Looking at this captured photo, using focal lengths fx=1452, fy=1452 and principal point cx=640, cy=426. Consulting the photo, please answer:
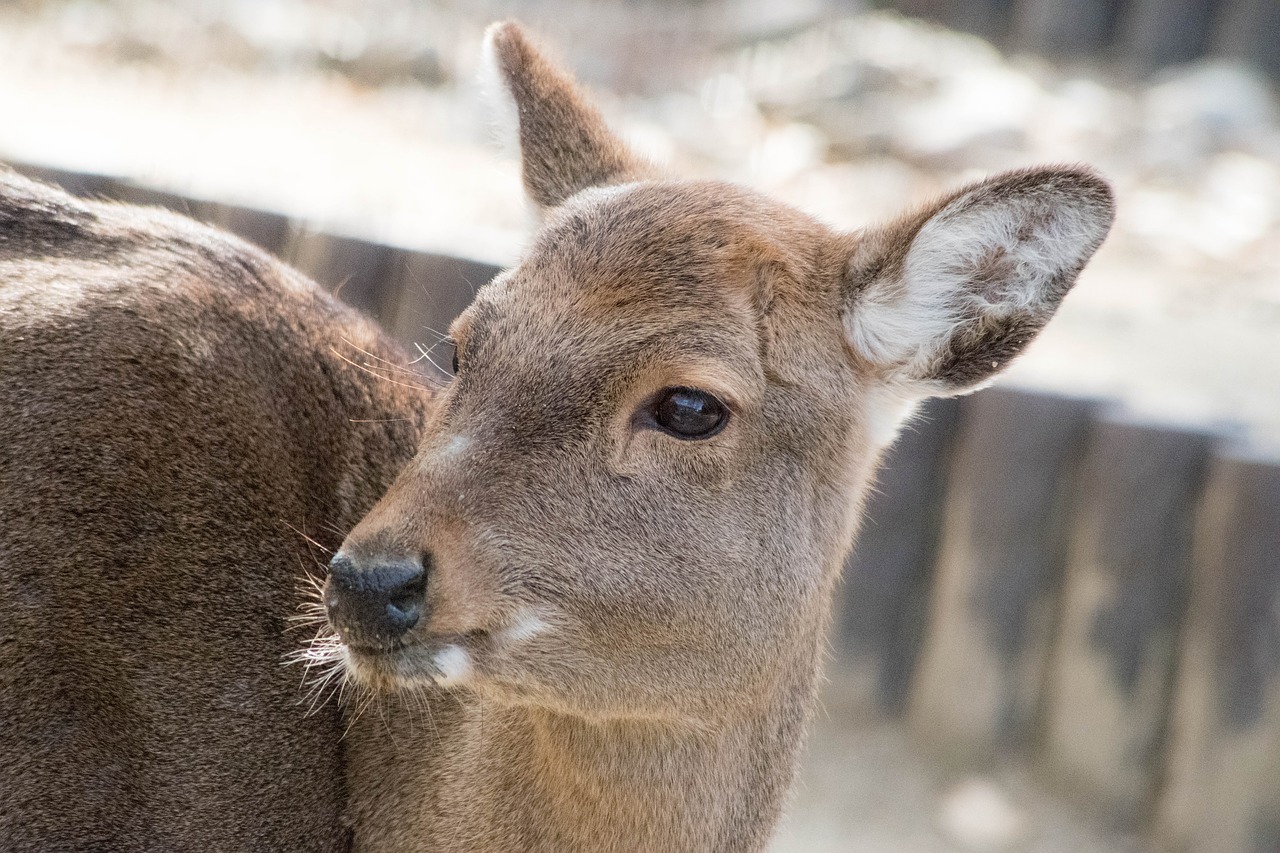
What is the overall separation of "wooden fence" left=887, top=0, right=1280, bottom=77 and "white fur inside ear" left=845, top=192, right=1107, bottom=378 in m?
12.9

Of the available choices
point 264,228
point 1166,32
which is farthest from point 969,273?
point 1166,32

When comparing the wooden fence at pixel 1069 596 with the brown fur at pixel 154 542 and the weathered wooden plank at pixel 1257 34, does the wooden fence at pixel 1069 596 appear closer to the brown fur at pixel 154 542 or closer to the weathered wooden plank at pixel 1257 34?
the brown fur at pixel 154 542

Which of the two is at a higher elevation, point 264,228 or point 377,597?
point 264,228

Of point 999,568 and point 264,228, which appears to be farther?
point 264,228

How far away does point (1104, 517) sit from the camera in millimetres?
6812

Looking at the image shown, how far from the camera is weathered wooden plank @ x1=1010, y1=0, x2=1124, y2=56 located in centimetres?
1603

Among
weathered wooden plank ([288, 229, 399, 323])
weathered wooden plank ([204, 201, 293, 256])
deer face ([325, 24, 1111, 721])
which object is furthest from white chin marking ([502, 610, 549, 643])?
weathered wooden plank ([204, 201, 293, 256])

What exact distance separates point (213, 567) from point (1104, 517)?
446 cm

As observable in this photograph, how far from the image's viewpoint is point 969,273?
3.71m

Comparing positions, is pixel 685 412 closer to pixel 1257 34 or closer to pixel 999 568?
pixel 999 568

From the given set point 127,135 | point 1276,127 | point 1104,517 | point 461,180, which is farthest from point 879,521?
point 1276,127

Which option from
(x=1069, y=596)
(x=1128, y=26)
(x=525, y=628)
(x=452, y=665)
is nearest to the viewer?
(x=452, y=665)

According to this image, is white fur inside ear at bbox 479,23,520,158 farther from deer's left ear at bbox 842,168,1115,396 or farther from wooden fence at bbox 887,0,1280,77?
wooden fence at bbox 887,0,1280,77

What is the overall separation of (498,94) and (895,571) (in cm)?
386
